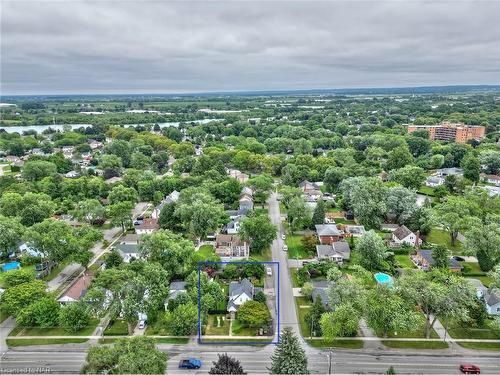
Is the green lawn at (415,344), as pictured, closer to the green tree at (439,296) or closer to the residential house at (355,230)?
the green tree at (439,296)

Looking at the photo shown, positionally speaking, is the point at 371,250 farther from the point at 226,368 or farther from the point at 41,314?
the point at 41,314

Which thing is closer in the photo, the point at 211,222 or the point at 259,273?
the point at 259,273

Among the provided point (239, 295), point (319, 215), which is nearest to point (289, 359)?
point (239, 295)

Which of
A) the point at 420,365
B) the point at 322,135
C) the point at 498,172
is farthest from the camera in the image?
the point at 322,135

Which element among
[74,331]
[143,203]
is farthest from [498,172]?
[74,331]

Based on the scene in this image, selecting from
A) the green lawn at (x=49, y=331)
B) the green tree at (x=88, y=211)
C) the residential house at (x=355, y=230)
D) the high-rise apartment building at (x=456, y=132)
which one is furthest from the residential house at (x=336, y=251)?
the high-rise apartment building at (x=456, y=132)

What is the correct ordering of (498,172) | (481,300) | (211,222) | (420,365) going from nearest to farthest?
(420,365), (481,300), (211,222), (498,172)

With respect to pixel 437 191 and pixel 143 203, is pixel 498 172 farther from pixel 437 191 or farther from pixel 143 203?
pixel 143 203
